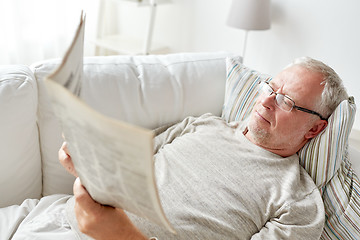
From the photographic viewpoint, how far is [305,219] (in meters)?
1.13

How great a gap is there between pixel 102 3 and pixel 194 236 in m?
2.24

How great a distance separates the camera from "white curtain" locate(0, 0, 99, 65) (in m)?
2.50

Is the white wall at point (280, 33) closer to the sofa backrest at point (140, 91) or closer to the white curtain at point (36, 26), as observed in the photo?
the white curtain at point (36, 26)

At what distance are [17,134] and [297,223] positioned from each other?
948 mm

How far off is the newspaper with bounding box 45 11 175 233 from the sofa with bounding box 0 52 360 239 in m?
0.70

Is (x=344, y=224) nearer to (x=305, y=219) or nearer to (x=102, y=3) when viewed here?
(x=305, y=219)

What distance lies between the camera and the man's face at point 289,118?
4.31ft

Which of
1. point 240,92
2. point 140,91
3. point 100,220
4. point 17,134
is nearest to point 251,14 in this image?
point 240,92

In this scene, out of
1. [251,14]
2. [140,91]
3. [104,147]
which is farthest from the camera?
[251,14]

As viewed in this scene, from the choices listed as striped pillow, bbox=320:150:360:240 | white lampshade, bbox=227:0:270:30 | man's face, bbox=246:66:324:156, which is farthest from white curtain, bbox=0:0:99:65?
striped pillow, bbox=320:150:360:240

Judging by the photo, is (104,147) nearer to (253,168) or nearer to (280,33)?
(253,168)

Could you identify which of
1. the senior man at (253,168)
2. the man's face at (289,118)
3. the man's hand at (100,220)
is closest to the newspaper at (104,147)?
the man's hand at (100,220)

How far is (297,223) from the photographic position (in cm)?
113

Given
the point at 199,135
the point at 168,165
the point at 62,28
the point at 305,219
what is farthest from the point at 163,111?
the point at 62,28
